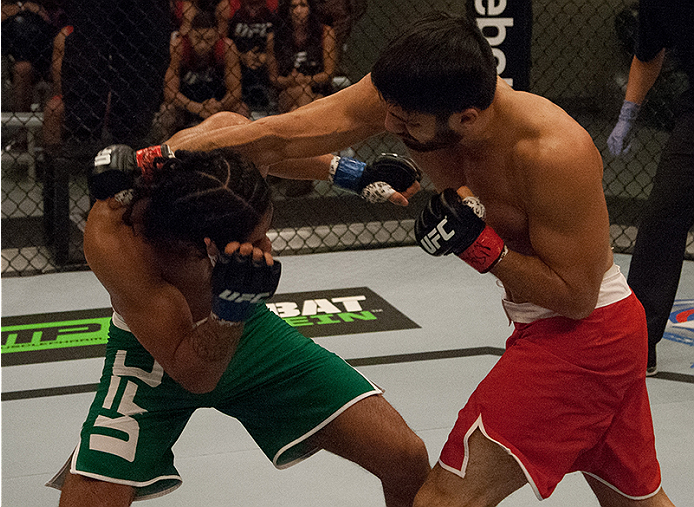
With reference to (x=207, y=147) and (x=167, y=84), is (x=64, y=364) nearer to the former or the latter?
(x=207, y=147)

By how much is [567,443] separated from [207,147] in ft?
2.41

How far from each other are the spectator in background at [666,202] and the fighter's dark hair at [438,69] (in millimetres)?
1296

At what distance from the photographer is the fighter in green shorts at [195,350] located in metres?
→ 1.16

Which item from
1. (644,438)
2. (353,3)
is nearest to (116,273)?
(644,438)

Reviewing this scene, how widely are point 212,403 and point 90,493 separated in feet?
0.81

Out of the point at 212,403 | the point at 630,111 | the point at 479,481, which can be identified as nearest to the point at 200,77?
the point at 630,111

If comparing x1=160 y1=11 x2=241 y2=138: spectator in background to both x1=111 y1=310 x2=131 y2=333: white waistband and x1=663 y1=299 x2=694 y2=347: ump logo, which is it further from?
x1=111 y1=310 x2=131 y2=333: white waistband

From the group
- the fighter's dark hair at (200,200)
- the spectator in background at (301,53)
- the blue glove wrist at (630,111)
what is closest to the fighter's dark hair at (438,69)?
the fighter's dark hair at (200,200)

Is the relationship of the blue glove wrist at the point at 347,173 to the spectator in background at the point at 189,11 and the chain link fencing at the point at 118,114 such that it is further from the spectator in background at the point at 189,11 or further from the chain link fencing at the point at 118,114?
the spectator in background at the point at 189,11

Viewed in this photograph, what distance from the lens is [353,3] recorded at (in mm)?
5000

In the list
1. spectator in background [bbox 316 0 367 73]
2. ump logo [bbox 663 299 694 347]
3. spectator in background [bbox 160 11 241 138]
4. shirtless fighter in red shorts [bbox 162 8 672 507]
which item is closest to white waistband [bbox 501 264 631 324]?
shirtless fighter in red shorts [bbox 162 8 672 507]

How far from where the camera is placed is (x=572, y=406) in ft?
3.93

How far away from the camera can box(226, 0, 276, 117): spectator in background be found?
4.52 m

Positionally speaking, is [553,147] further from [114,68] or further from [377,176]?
[114,68]
